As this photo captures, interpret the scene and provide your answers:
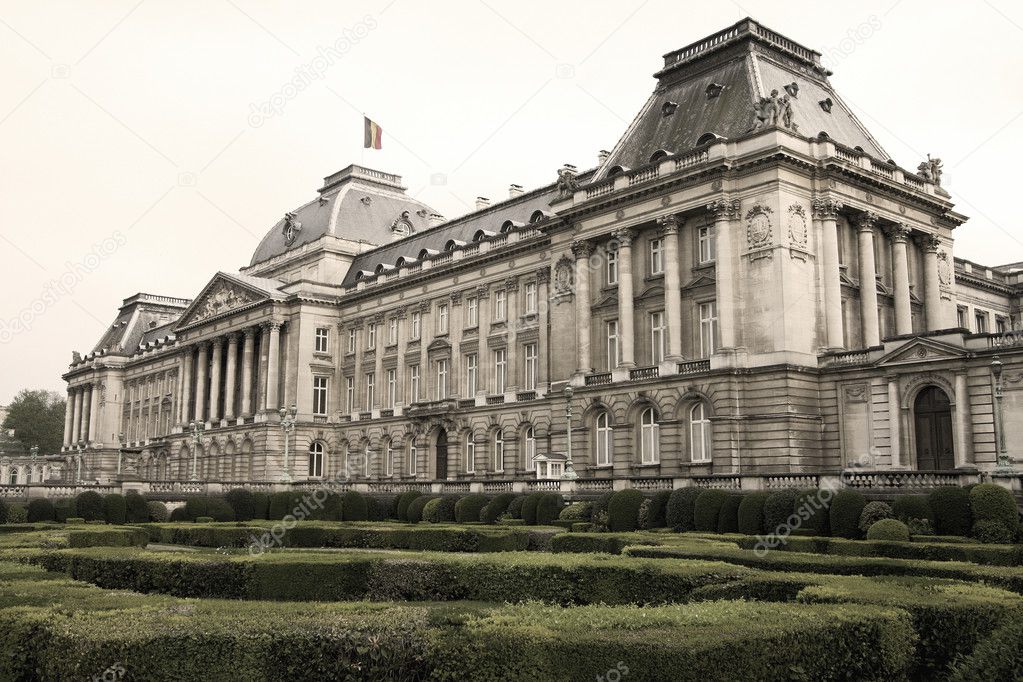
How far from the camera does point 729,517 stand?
3428 centimetres

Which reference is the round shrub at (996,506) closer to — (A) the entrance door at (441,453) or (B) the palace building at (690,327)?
(B) the palace building at (690,327)

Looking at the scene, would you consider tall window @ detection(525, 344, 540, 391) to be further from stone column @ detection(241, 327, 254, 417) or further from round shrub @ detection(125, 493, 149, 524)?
stone column @ detection(241, 327, 254, 417)

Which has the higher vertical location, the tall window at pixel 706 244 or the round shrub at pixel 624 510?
the tall window at pixel 706 244

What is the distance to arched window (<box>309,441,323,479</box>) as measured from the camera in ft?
265

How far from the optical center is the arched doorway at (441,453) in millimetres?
69406

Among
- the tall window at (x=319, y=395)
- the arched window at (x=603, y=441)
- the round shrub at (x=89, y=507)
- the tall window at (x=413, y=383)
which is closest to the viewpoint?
the round shrub at (x=89, y=507)

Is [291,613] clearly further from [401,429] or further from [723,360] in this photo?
[401,429]

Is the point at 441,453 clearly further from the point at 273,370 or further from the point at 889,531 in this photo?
the point at 889,531

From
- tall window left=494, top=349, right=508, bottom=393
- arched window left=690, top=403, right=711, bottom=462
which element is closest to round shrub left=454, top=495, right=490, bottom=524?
arched window left=690, top=403, right=711, bottom=462

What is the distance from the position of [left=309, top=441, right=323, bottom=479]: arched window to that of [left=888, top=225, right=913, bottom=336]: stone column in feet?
157

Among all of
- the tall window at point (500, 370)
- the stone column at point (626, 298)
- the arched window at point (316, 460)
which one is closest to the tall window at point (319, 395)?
the arched window at point (316, 460)

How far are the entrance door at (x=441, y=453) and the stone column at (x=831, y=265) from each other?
101 ft

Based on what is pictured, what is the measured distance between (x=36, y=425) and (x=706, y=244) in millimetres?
131006

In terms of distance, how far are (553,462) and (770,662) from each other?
1671 inches
